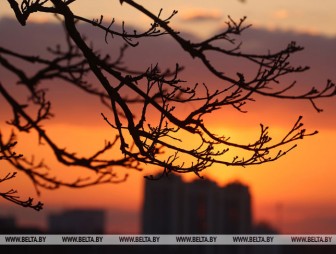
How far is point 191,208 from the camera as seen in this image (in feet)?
242

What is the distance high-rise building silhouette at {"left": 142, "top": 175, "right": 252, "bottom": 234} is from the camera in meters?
71.1

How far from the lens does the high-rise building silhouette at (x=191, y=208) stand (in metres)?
71.1

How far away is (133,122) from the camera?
1098 centimetres

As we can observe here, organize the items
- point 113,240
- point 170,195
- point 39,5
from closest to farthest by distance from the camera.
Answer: point 39,5
point 113,240
point 170,195

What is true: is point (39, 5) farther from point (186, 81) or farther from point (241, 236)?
point (241, 236)

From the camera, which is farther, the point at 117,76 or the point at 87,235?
the point at 87,235

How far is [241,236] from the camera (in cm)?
1470
